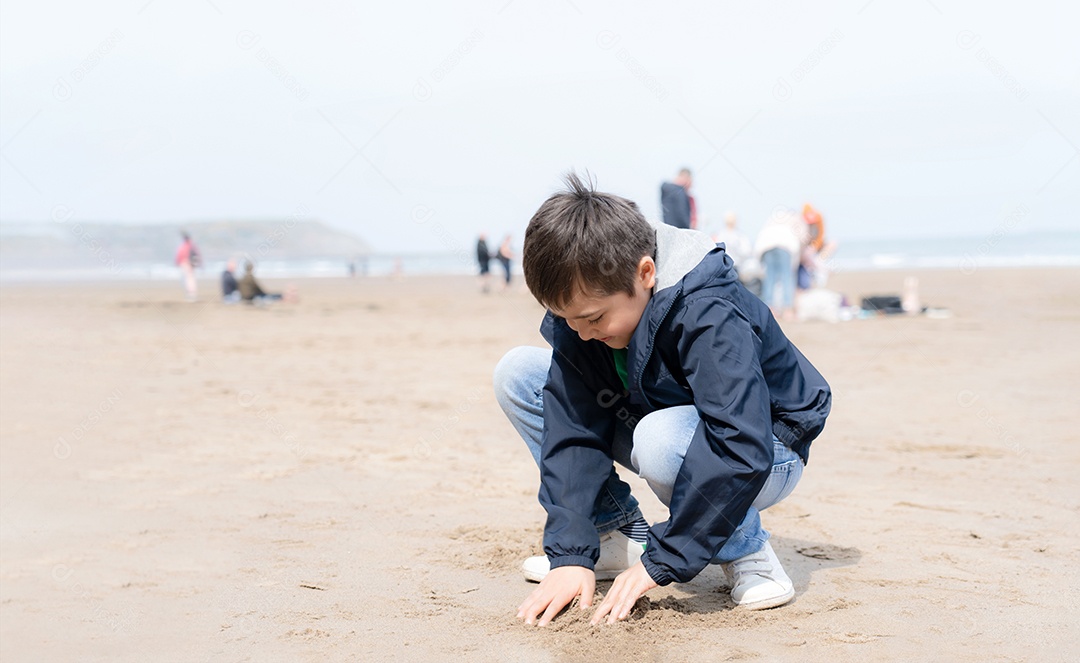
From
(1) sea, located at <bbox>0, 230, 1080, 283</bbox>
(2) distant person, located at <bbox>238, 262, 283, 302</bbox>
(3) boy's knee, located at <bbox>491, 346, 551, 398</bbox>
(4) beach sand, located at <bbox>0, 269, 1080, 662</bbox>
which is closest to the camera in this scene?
(4) beach sand, located at <bbox>0, 269, 1080, 662</bbox>

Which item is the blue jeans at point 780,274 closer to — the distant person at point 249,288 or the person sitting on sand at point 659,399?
the distant person at point 249,288

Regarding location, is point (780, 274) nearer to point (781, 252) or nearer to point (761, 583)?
point (781, 252)

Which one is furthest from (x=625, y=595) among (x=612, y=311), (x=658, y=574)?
(x=612, y=311)

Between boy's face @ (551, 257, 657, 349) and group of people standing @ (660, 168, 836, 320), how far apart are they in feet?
27.1

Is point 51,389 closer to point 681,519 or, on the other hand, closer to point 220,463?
point 220,463

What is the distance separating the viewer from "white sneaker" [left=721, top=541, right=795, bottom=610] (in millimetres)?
2396

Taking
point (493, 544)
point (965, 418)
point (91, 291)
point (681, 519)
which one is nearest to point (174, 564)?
point (493, 544)

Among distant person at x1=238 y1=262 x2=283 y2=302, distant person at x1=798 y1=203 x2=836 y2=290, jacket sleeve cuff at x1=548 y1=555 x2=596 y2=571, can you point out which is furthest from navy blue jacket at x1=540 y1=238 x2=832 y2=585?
distant person at x1=238 y1=262 x2=283 y2=302

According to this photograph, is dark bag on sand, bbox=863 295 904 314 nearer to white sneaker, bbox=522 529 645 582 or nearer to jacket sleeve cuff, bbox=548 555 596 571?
white sneaker, bbox=522 529 645 582

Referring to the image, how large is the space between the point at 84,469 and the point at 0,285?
21.4 m

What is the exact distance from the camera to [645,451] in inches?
88.4

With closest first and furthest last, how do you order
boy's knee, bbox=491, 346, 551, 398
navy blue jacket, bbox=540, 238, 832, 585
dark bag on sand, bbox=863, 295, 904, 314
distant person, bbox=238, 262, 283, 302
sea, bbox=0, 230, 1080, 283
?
1. navy blue jacket, bbox=540, 238, 832, 585
2. boy's knee, bbox=491, 346, 551, 398
3. dark bag on sand, bbox=863, 295, 904, 314
4. distant person, bbox=238, 262, 283, 302
5. sea, bbox=0, 230, 1080, 283

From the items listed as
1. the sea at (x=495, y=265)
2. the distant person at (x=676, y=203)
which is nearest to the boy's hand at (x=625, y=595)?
the distant person at (x=676, y=203)

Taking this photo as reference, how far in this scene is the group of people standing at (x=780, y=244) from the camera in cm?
1050
